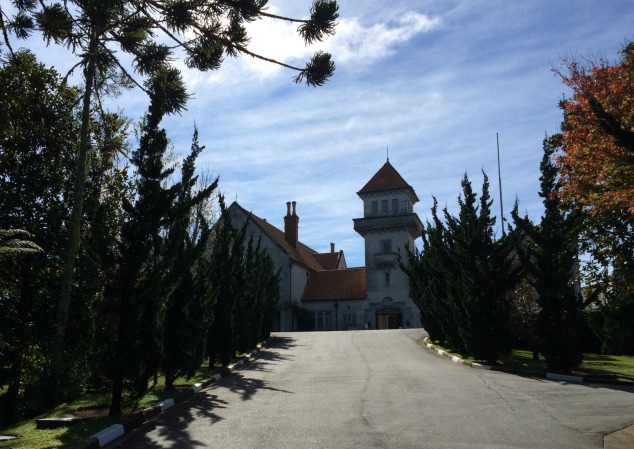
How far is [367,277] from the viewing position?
5031 centimetres

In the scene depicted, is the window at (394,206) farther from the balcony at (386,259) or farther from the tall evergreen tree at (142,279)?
the tall evergreen tree at (142,279)

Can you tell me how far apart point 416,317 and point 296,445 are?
4221cm

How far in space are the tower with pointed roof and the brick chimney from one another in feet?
25.8

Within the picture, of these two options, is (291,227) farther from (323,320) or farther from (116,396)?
(116,396)

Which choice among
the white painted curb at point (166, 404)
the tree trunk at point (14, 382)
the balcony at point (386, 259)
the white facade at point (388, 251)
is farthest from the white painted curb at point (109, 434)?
the balcony at point (386, 259)

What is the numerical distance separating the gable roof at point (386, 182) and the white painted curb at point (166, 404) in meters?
41.7

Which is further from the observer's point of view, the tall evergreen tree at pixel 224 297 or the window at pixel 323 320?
the window at pixel 323 320

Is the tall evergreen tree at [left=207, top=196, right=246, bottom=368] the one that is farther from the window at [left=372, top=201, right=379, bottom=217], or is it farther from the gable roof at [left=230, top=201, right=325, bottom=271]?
the window at [left=372, top=201, right=379, bottom=217]

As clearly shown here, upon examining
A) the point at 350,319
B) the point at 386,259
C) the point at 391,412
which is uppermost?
the point at 386,259

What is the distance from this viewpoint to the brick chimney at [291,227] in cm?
5600

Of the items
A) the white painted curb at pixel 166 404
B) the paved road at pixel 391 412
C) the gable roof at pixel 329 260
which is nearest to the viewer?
the paved road at pixel 391 412

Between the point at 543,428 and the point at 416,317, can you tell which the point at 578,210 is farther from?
the point at 416,317

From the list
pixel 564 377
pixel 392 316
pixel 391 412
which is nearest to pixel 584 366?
pixel 564 377

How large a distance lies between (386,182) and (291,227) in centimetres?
1153
